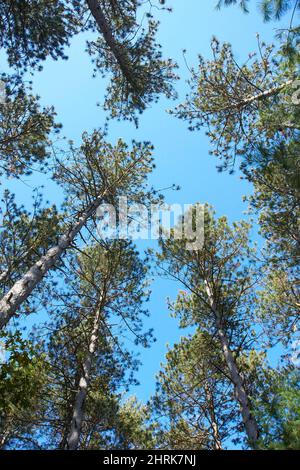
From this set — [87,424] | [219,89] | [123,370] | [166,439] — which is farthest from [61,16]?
[166,439]

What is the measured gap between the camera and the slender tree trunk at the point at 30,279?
17.2 feet

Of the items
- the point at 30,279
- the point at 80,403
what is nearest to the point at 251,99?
the point at 30,279

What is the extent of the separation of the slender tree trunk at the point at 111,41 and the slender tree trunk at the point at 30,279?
3.52 meters

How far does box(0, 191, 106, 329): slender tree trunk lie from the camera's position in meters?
5.23

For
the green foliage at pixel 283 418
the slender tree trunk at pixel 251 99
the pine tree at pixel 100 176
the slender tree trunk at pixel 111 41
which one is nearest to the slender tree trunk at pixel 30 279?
the pine tree at pixel 100 176

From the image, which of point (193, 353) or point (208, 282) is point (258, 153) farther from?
point (193, 353)

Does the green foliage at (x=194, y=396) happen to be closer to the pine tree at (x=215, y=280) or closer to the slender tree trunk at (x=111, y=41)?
the pine tree at (x=215, y=280)

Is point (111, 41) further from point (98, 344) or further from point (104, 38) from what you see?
point (98, 344)

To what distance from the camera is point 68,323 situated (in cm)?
898

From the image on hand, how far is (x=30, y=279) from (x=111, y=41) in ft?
16.9

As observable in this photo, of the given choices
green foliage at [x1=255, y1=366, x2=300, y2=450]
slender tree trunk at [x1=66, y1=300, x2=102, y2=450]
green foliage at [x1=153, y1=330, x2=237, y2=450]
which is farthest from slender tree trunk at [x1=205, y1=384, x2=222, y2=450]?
green foliage at [x1=255, y1=366, x2=300, y2=450]

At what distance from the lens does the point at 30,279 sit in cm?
595

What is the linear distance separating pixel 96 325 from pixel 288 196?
5.59m

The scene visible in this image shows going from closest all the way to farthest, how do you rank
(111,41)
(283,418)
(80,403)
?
(283,418), (80,403), (111,41)
